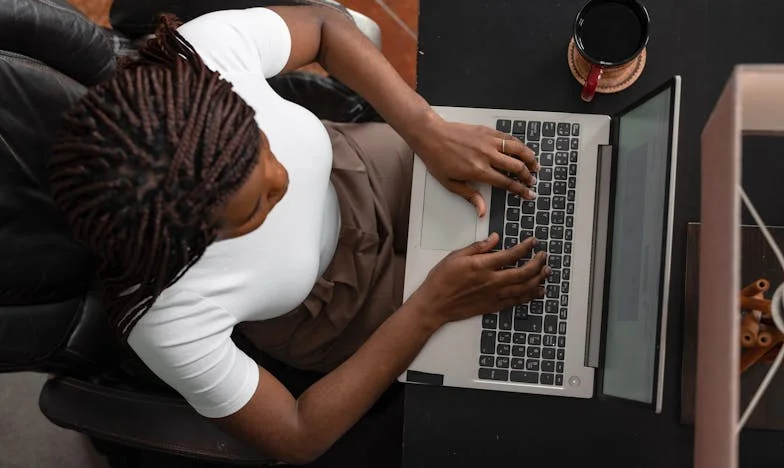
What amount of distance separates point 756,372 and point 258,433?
613 millimetres

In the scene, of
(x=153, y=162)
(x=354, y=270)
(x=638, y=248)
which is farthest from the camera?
(x=354, y=270)

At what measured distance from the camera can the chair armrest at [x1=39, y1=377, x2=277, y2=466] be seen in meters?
0.95

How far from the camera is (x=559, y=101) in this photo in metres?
0.97

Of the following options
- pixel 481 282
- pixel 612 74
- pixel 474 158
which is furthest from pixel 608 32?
pixel 481 282

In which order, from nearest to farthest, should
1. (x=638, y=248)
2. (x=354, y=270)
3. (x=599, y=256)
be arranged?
1. (x=638, y=248)
2. (x=599, y=256)
3. (x=354, y=270)

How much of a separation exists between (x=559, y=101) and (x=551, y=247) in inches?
7.8

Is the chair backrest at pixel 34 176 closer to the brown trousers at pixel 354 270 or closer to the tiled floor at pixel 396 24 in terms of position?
the brown trousers at pixel 354 270

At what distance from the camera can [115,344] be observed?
1.02m

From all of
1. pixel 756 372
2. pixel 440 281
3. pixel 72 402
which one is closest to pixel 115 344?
pixel 72 402

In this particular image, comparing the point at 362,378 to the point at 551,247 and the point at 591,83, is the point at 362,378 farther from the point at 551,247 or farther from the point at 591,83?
the point at 591,83

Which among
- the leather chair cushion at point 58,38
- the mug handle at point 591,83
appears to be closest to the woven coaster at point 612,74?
the mug handle at point 591,83

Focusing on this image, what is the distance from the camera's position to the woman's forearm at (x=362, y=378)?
0.93 meters

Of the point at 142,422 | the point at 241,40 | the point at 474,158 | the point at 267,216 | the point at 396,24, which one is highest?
the point at 396,24

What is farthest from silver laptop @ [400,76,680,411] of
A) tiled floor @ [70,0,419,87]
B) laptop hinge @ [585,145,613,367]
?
tiled floor @ [70,0,419,87]
